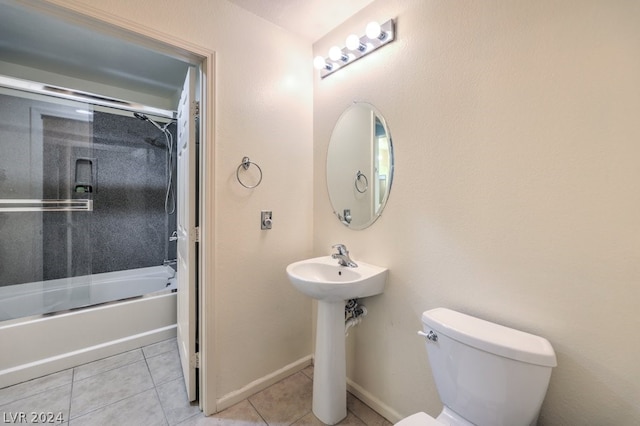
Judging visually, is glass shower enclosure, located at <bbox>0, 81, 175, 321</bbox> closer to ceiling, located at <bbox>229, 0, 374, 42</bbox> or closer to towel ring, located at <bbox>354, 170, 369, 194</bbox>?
ceiling, located at <bbox>229, 0, 374, 42</bbox>

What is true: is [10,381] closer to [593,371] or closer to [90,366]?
[90,366]

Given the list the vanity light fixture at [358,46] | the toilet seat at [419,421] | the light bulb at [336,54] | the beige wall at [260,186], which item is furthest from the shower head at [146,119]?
the toilet seat at [419,421]

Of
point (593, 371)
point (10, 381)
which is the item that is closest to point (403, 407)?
point (593, 371)

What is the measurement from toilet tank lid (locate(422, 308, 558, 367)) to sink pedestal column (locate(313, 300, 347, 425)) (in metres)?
0.53

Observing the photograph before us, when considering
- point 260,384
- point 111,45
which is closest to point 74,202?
point 111,45

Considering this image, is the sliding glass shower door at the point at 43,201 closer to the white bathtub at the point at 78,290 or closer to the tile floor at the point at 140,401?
the white bathtub at the point at 78,290

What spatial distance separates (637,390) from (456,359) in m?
0.48

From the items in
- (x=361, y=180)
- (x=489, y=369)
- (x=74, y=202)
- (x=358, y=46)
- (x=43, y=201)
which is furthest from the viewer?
(x=74, y=202)

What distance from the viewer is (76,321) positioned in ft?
6.27

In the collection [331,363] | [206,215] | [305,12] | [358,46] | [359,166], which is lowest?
[331,363]

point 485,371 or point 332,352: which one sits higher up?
point 485,371

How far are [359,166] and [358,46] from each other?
686 mm

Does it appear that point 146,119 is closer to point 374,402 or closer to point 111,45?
point 111,45

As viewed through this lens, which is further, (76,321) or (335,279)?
(76,321)
